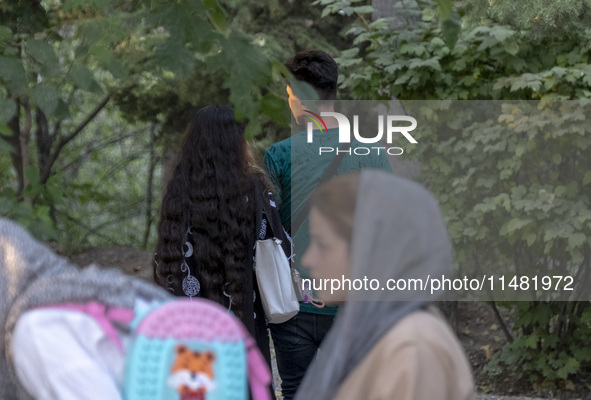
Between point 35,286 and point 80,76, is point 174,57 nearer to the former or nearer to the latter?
point 80,76

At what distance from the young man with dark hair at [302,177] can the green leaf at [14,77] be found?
4.31ft

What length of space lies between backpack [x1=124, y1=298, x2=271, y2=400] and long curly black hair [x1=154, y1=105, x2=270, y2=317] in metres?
1.38

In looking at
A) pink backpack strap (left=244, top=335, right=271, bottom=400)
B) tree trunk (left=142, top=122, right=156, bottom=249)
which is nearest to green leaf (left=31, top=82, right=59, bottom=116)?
pink backpack strap (left=244, top=335, right=271, bottom=400)

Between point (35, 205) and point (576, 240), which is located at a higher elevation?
point (35, 205)

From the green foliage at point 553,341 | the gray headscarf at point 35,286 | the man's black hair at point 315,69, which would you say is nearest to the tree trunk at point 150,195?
the green foliage at point 553,341

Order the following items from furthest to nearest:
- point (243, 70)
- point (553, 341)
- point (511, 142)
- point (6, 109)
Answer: point (553, 341), point (511, 142), point (6, 109), point (243, 70)

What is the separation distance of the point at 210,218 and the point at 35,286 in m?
1.40

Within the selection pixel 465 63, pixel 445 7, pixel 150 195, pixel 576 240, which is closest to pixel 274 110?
pixel 445 7

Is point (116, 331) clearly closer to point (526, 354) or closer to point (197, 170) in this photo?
point (197, 170)

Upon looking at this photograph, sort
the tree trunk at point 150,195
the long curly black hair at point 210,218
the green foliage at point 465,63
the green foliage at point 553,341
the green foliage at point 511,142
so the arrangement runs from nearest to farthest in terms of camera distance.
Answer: the long curly black hair at point 210,218, the green foliage at point 511,142, the green foliage at point 465,63, the green foliage at point 553,341, the tree trunk at point 150,195

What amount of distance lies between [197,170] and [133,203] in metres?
9.49

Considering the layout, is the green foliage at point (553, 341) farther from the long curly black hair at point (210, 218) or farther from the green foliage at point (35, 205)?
the green foliage at point (35, 205)

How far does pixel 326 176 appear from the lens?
348 centimetres

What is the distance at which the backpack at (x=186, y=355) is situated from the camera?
158 cm
